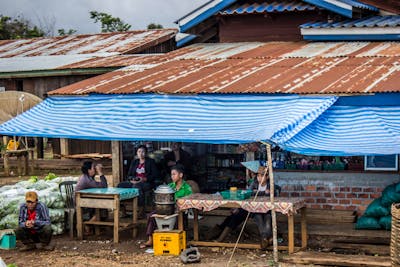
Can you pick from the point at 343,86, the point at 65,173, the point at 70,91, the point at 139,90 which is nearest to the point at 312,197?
the point at 343,86

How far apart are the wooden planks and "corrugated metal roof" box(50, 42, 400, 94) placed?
224 centimetres

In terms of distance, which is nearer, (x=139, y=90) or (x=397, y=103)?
(x=397, y=103)

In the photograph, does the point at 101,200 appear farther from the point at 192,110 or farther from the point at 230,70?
the point at 230,70

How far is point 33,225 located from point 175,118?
248cm

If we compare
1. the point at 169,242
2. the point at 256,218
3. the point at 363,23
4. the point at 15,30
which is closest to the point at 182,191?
the point at 169,242

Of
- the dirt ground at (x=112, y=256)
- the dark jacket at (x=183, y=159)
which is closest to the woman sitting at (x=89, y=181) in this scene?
the dirt ground at (x=112, y=256)

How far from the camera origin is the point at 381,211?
11.2m

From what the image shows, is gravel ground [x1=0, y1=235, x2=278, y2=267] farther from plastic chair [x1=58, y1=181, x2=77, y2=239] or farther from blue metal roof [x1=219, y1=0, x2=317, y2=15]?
blue metal roof [x1=219, y1=0, x2=317, y2=15]

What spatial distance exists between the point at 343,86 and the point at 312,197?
229 cm

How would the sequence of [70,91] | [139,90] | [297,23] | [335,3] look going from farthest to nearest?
[297,23] < [335,3] < [70,91] < [139,90]

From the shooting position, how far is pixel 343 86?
35.1ft

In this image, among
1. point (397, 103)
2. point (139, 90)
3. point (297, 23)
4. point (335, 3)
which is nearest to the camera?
point (397, 103)

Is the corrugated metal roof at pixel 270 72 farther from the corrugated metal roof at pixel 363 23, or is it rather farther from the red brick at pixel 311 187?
the red brick at pixel 311 187

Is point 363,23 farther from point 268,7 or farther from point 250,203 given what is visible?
point 250,203
